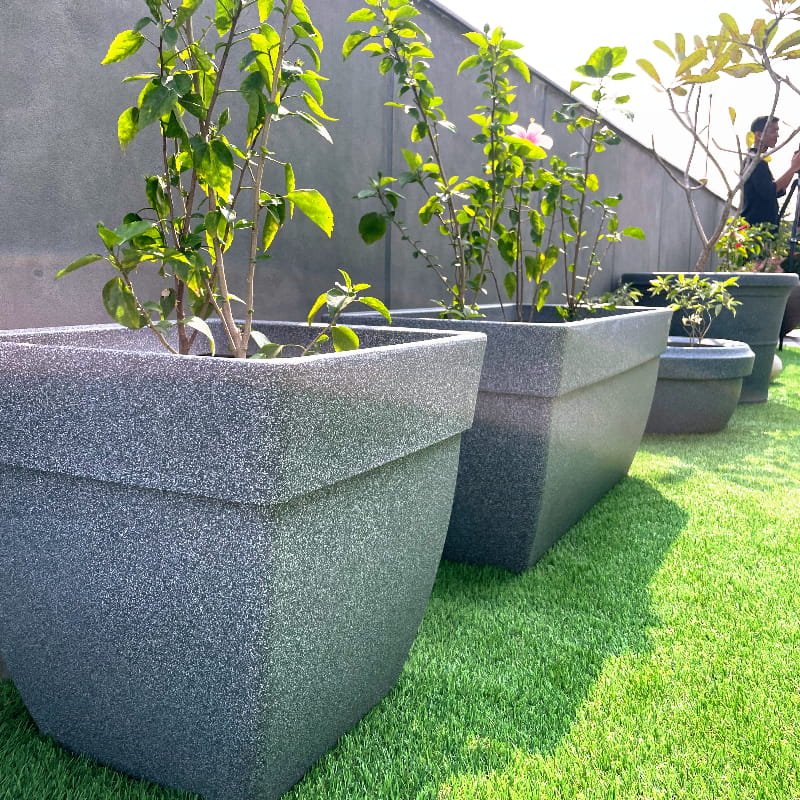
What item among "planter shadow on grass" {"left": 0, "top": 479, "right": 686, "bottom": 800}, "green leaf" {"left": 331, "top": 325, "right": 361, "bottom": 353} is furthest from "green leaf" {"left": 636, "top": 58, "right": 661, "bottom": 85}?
"green leaf" {"left": 331, "top": 325, "right": 361, "bottom": 353}

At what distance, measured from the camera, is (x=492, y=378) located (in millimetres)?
1643

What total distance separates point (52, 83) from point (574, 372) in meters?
1.16

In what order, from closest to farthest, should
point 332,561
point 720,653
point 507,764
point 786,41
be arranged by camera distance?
1. point 332,561
2. point 507,764
3. point 720,653
4. point 786,41

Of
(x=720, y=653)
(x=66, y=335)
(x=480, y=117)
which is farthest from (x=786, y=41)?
(x=66, y=335)

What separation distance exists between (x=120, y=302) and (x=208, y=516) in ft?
1.10

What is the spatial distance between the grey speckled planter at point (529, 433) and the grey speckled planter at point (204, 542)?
56cm

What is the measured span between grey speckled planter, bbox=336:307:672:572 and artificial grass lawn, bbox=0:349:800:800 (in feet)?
0.33

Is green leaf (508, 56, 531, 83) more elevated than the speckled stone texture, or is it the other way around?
green leaf (508, 56, 531, 83)

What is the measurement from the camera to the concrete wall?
4.19 feet

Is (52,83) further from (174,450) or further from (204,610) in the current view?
(204,610)

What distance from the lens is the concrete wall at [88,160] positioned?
1.28m

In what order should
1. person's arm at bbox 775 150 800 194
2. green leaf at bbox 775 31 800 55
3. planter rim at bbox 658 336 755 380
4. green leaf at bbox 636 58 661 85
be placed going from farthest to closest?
1. person's arm at bbox 775 150 800 194
2. green leaf at bbox 636 58 661 85
3. green leaf at bbox 775 31 800 55
4. planter rim at bbox 658 336 755 380

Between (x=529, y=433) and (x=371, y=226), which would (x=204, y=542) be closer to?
(x=529, y=433)

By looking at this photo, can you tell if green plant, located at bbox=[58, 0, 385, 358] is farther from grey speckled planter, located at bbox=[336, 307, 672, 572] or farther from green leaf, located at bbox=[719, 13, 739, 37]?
green leaf, located at bbox=[719, 13, 739, 37]
